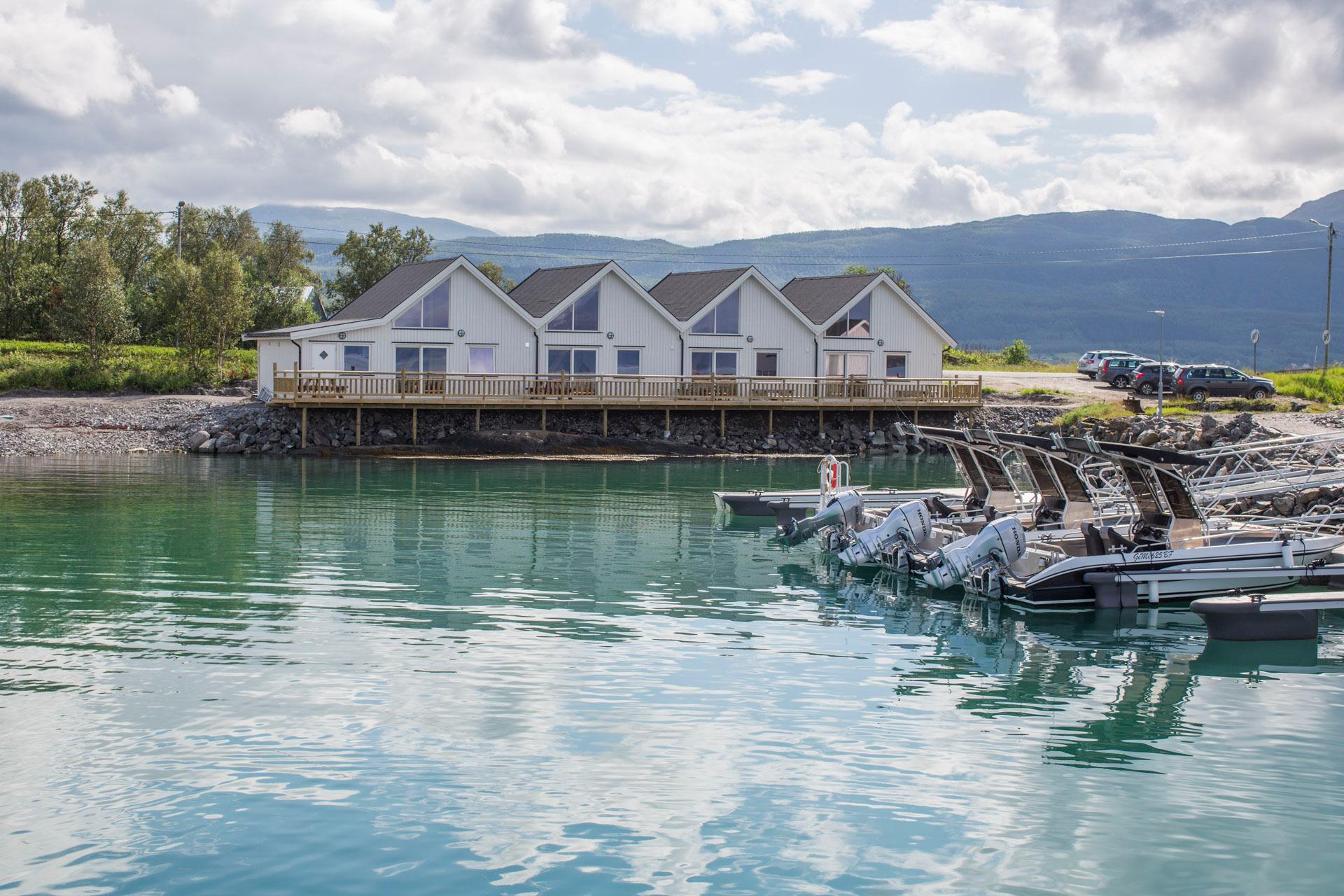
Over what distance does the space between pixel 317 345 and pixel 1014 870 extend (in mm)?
39053

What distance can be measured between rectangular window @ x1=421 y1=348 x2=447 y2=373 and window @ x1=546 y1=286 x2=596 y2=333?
426 centimetres

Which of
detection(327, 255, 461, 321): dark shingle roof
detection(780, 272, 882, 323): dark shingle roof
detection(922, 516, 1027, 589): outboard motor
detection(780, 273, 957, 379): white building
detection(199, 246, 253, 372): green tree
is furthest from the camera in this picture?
detection(199, 246, 253, 372): green tree

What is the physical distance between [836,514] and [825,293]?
32.2m

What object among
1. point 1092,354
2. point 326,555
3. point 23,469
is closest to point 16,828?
point 326,555

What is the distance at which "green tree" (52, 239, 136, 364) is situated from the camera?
174 ft

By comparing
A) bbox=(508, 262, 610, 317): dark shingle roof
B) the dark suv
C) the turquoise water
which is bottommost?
the turquoise water

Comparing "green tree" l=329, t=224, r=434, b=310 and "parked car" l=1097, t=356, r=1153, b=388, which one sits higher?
"green tree" l=329, t=224, r=434, b=310

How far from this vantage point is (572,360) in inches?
1901

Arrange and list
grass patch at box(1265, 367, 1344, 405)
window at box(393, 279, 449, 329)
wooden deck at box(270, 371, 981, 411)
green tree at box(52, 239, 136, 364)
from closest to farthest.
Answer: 1. wooden deck at box(270, 371, 981, 411)
2. window at box(393, 279, 449, 329)
3. grass patch at box(1265, 367, 1344, 405)
4. green tree at box(52, 239, 136, 364)

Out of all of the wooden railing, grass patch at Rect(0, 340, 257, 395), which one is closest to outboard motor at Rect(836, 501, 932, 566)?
the wooden railing

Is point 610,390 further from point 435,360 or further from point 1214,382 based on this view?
point 1214,382

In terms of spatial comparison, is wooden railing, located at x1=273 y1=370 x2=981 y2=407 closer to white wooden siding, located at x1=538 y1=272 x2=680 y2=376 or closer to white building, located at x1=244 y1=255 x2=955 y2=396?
white building, located at x1=244 y1=255 x2=955 y2=396

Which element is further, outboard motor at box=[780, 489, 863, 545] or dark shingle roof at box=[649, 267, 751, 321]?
dark shingle roof at box=[649, 267, 751, 321]

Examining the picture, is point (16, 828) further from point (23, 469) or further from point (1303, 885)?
point (23, 469)
